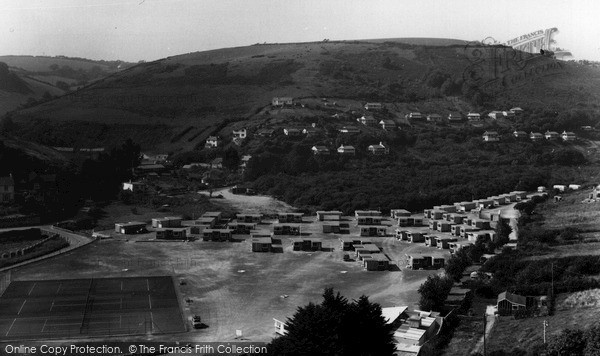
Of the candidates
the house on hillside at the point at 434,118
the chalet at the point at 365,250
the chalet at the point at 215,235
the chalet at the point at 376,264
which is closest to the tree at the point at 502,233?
the chalet at the point at 365,250

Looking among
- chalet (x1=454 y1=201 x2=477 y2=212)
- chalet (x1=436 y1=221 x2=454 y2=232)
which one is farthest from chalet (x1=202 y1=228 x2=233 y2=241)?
chalet (x1=454 y1=201 x2=477 y2=212)

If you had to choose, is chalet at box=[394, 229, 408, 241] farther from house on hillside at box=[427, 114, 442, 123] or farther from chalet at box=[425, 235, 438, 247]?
house on hillside at box=[427, 114, 442, 123]

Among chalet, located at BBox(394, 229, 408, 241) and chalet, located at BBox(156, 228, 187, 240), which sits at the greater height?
chalet, located at BBox(156, 228, 187, 240)

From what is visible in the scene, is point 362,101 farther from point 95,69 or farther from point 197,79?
point 95,69

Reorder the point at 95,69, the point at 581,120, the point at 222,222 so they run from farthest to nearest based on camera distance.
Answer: the point at 95,69 < the point at 581,120 < the point at 222,222

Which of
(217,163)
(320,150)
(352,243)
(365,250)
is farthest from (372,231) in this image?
(217,163)

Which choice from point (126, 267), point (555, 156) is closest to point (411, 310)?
point (126, 267)
